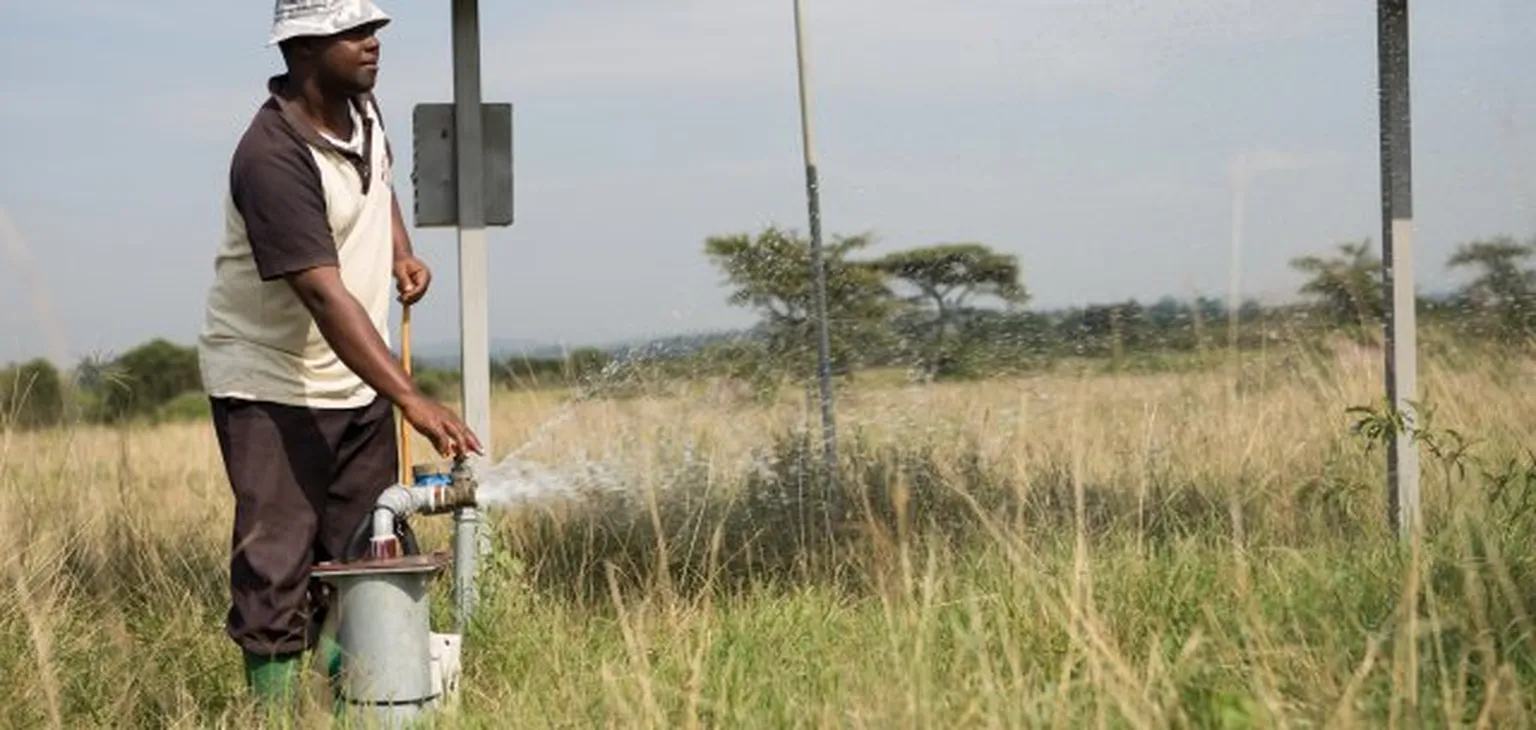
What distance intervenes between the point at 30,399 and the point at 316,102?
9.35 feet

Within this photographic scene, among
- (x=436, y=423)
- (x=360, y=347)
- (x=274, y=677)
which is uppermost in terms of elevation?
(x=360, y=347)

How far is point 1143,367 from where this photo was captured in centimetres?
904

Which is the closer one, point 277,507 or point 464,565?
point 277,507

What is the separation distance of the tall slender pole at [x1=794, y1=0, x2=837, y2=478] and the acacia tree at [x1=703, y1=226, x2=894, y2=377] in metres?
0.26

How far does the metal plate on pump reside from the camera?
6172 mm

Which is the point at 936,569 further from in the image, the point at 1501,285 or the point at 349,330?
the point at 1501,285

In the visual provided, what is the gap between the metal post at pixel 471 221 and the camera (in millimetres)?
6141

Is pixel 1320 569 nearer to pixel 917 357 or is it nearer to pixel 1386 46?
pixel 1386 46

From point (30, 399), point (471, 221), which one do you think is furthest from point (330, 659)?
point (30, 399)

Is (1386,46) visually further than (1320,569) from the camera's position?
Yes

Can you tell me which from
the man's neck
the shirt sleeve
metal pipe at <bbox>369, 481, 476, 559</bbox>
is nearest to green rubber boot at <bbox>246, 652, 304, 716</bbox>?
metal pipe at <bbox>369, 481, 476, 559</bbox>

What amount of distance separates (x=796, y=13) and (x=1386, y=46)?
295 centimetres

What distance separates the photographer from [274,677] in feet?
16.1

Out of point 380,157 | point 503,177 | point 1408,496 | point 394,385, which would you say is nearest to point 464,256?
point 503,177
